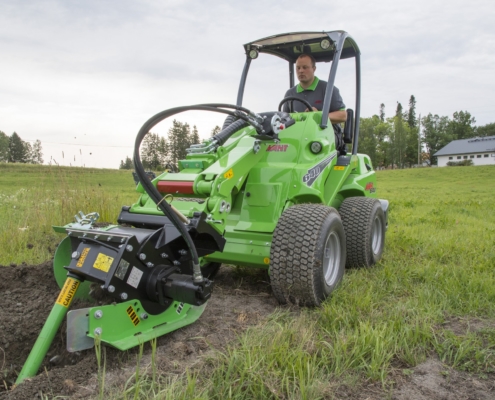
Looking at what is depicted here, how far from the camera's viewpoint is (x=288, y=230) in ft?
11.1

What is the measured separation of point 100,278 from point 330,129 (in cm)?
295

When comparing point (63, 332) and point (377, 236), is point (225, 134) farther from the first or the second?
point (377, 236)

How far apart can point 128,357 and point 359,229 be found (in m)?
2.81

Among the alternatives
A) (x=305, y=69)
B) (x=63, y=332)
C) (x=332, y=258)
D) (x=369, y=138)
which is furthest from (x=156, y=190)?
(x=369, y=138)

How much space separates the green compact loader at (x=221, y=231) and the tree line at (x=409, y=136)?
64.4 metres

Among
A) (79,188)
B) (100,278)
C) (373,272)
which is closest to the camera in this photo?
(100,278)

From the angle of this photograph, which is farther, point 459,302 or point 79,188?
point 79,188

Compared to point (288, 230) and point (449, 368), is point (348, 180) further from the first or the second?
point (449, 368)

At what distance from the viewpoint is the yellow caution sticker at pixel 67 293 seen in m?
2.53

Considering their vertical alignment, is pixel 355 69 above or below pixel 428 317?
above

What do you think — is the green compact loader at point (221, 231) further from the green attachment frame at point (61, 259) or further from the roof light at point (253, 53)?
the roof light at point (253, 53)

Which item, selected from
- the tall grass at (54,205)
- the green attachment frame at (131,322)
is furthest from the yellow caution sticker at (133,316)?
the tall grass at (54,205)

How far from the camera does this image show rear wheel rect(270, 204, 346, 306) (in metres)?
3.26

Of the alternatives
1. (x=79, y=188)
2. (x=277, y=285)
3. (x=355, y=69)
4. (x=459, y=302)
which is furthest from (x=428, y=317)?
(x=79, y=188)
